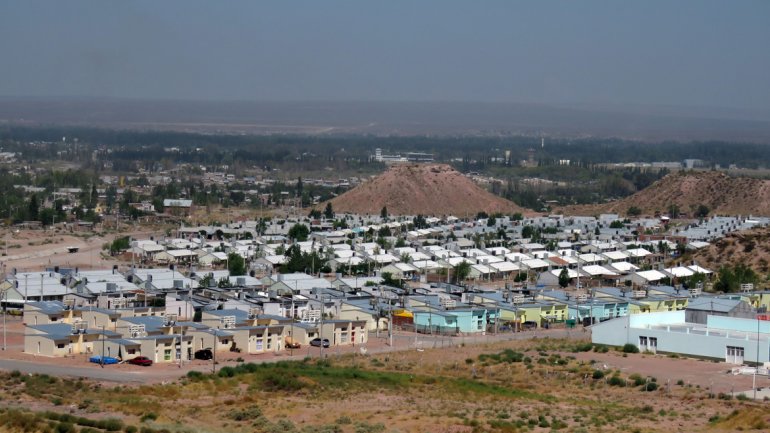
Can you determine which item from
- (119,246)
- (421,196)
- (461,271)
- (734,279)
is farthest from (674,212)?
(119,246)

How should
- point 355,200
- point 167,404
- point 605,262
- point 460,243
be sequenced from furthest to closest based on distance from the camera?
point 355,200 < point 460,243 < point 605,262 < point 167,404

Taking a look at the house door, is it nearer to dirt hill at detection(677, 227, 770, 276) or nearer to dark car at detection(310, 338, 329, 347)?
dark car at detection(310, 338, 329, 347)

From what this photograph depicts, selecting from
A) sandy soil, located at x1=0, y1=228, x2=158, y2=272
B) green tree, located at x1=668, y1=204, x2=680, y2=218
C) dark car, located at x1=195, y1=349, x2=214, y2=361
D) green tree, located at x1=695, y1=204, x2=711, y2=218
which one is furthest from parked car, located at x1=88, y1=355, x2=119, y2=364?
green tree, located at x1=695, y1=204, x2=711, y2=218

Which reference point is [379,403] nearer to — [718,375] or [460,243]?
[718,375]

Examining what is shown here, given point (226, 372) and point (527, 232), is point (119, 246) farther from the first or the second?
point (226, 372)

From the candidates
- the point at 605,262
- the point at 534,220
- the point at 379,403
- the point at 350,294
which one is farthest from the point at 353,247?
the point at 379,403

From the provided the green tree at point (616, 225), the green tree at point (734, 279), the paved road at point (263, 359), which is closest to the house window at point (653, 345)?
the paved road at point (263, 359)
